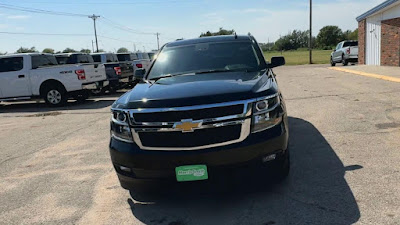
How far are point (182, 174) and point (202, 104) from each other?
68cm

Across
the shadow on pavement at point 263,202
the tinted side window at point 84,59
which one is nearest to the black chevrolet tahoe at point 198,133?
the shadow on pavement at point 263,202

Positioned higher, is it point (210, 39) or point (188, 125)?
point (210, 39)

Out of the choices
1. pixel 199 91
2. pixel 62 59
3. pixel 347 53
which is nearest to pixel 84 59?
pixel 62 59

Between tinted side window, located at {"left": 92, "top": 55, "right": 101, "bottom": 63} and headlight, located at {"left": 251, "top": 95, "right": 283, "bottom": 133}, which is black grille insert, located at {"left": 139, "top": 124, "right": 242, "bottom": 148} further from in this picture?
tinted side window, located at {"left": 92, "top": 55, "right": 101, "bottom": 63}

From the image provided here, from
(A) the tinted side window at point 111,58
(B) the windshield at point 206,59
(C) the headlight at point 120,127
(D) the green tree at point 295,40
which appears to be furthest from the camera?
(D) the green tree at point 295,40

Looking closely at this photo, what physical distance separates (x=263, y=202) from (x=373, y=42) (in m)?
22.2

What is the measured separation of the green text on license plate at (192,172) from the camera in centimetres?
349

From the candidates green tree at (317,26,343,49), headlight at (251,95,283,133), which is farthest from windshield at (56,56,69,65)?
green tree at (317,26,343,49)

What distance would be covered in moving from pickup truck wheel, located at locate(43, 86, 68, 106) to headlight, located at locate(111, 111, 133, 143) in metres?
9.82

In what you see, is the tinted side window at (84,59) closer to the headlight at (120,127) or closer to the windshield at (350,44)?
the headlight at (120,127)

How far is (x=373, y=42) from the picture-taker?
22984mm

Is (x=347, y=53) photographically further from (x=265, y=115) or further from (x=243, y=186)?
(x=243, y=186)

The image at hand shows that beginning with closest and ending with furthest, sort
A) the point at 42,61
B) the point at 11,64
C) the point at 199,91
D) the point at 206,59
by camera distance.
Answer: the point at 199,91
the point at 206,59
the point at 11,64
the point at 42,61

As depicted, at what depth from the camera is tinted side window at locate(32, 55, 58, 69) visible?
13.2 metres
